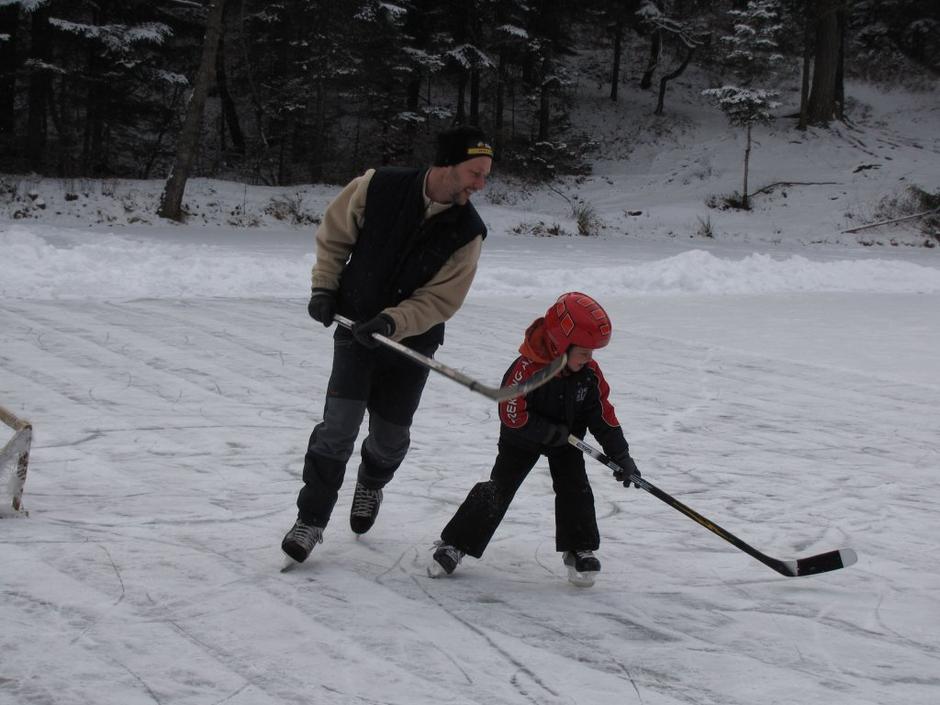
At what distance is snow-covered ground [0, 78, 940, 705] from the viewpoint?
2.74 meters

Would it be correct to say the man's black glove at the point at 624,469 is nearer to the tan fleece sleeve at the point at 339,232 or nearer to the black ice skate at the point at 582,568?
the black ice skate at the point at 582,568

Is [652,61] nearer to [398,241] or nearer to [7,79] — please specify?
[7,79]

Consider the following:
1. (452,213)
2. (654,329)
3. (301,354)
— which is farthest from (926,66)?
(452,213)

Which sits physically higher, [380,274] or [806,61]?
[806,61]

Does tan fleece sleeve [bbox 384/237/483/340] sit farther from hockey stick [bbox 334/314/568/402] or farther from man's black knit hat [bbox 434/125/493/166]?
man's black knit hat [bbox 434/125/493/166]

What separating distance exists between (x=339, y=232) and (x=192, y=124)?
15.3 m

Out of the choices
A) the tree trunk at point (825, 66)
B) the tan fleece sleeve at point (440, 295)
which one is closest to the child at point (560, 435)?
the tan fleece sleeve at point (440, 295)

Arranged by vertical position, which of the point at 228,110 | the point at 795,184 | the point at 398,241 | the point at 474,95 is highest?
the point at 474,95

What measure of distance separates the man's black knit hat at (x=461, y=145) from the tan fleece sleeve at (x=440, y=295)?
11.8 inches

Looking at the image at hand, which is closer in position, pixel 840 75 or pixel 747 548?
pixel 747 548

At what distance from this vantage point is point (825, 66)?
94.4 feet

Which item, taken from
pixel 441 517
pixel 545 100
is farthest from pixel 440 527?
pixel 545 100

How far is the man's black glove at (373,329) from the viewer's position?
10.4 feet

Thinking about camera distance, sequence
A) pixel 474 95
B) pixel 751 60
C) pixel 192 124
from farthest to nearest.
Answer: pixel 474 95
pixel 751 60
pixel 192 124
